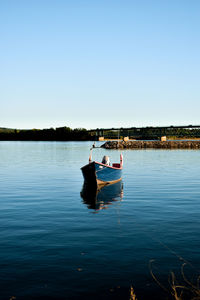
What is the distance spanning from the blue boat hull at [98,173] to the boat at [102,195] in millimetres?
651

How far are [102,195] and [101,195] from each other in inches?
3.2

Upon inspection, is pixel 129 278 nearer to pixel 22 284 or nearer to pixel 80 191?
pixel 22 284

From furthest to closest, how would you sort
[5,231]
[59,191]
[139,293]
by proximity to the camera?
[59,191]
[5,231]
[139,293]

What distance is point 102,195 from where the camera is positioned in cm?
2575

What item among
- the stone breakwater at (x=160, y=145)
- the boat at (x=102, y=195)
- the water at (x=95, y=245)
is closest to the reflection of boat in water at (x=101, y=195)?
the boat at (x=102, y=195)

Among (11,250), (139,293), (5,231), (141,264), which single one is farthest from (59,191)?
(139,293)

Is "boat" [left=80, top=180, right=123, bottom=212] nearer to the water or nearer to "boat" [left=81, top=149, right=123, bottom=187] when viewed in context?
the water

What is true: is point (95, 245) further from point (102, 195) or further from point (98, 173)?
point (98, 173)

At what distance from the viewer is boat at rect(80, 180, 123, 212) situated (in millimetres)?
21562

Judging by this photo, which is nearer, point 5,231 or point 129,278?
point 129,278

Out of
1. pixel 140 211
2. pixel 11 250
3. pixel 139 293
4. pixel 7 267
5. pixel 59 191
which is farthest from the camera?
pixel 59 191

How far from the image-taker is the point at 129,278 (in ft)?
31.7

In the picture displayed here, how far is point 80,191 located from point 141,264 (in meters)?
17.0

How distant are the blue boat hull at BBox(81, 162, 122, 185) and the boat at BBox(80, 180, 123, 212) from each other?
0.65 metres
